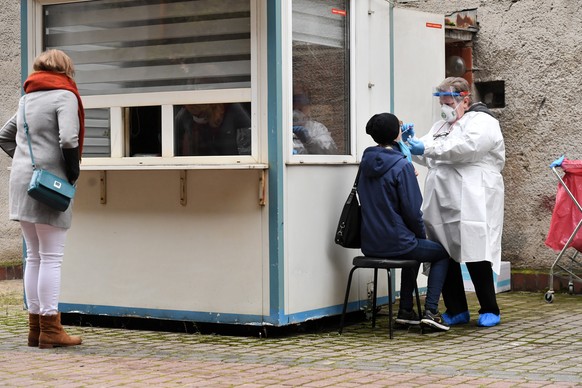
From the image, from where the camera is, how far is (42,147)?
6.98 m

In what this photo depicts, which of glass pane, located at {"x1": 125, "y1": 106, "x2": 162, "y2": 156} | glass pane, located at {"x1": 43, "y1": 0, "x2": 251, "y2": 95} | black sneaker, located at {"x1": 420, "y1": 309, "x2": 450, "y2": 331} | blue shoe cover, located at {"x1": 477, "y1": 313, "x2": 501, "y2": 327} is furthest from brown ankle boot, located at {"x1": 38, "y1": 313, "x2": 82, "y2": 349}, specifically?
blue shoe cover, located at {"x1": 477, "y1": 313, "x2": 501, "y2": 327}

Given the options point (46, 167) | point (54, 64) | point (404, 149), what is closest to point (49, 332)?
point (46, 167)

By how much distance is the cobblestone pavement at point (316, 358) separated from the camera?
5.84 m

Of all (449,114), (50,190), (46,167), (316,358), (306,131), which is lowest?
(316,358)

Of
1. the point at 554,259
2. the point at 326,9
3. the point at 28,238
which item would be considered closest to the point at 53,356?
the point at 28,238

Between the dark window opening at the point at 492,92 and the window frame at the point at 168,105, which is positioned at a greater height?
the dark window opening at the point at 492,92

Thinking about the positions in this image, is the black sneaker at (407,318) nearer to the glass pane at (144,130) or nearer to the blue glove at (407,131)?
the blue glove at (407,131)

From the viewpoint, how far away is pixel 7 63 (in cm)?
1223

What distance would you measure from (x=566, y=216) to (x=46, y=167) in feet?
15.0

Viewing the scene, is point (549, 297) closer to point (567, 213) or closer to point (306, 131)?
point (567, 213)

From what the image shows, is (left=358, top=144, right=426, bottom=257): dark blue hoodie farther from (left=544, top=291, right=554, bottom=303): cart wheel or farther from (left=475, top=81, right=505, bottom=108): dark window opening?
(left=475, top=81, right=505, bottom=108): dark window opening

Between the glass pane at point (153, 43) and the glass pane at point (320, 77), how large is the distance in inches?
15.4

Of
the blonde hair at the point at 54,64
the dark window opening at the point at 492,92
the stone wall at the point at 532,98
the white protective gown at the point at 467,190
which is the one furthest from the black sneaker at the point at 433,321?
the dark window opening at the point at 492,92

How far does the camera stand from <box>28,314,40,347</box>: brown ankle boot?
7113mm
